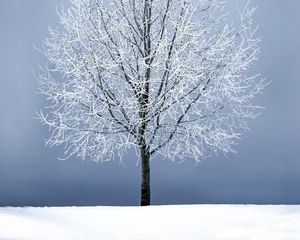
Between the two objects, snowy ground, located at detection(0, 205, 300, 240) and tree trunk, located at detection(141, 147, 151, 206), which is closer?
snowy ground, located at detection(0, 205, 300, 240)

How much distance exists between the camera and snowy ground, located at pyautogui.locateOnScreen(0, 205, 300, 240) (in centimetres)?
989

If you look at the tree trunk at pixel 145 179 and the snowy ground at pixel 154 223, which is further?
the tree trunk at pixel 145 179

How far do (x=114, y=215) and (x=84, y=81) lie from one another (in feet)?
16.1

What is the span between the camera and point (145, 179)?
15.7 metres

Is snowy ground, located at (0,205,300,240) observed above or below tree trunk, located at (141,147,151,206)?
below

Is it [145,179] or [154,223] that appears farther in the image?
[145,179]

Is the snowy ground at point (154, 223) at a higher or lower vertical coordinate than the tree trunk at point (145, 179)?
lower

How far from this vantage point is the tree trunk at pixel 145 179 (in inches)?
615

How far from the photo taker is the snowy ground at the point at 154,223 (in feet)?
32.4

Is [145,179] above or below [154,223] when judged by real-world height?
above

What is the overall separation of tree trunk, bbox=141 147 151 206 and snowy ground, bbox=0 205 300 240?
2.96 m

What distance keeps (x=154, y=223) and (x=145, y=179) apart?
4.67 m

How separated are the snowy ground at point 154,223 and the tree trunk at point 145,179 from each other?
296 cm

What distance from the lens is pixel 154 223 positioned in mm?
11062
